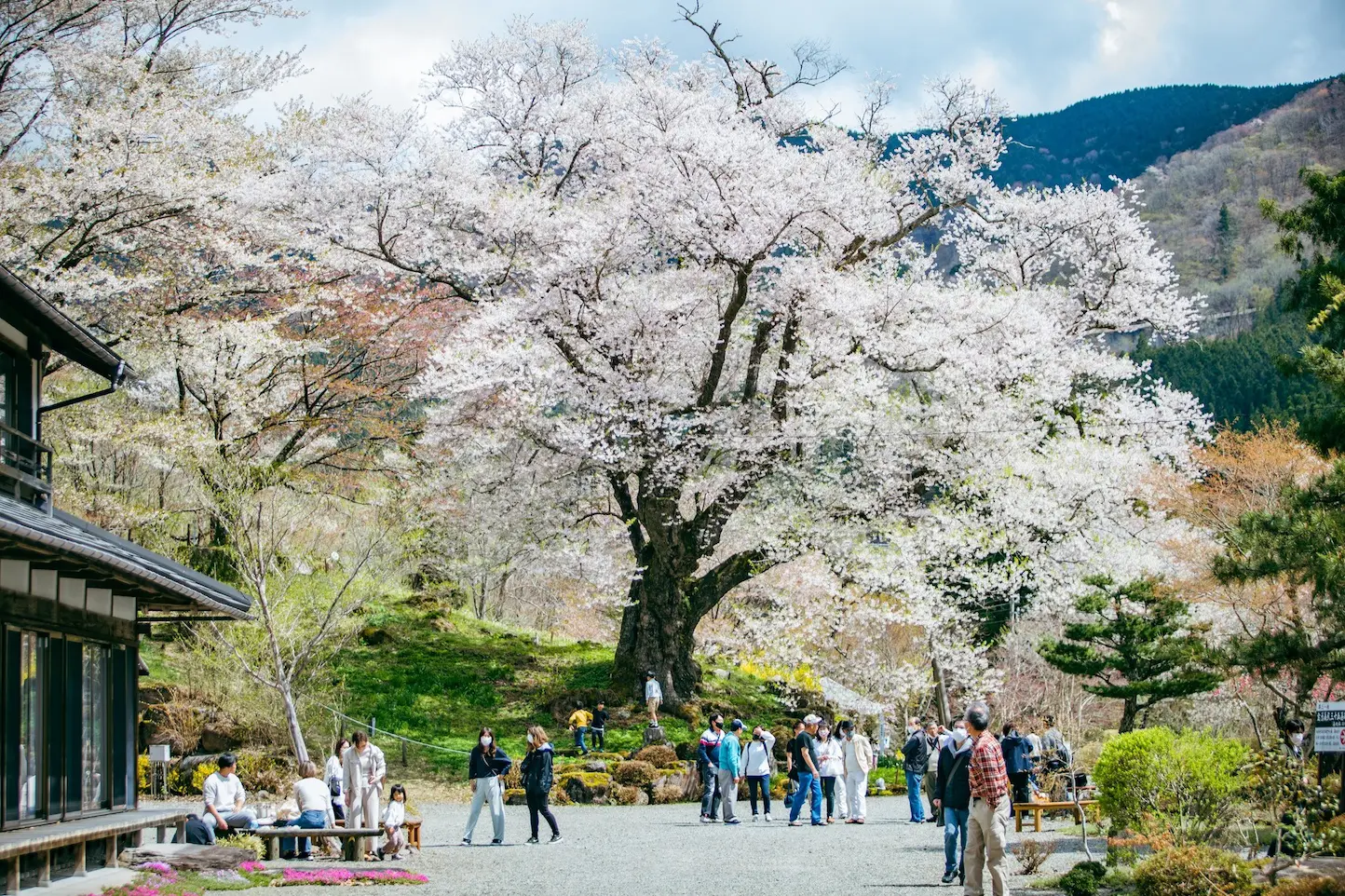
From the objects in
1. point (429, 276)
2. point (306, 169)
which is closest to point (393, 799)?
point (429, 276)

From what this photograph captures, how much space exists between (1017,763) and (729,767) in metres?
4.00

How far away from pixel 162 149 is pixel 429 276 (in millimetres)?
5878

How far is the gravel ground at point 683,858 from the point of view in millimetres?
11273

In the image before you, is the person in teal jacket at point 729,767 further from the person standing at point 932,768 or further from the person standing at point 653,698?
the person standing at point 653,698

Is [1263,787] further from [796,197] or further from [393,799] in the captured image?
[796,197]

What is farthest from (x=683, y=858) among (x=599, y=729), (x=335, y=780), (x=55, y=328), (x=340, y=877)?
(x=599, y=729)

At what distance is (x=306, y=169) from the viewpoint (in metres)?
27.5

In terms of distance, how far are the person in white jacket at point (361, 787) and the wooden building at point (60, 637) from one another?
215 cm

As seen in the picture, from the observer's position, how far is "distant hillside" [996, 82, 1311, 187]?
149m

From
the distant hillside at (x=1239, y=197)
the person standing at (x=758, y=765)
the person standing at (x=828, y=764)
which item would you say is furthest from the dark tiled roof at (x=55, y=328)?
the distant hillside at (x=1239, y=197)

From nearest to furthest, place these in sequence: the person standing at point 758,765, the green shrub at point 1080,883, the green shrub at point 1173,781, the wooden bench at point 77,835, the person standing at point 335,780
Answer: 1. the wooden bench at point 77,835
2. the green shrub at point 1080,883
3. the green shrub at point 1173,781
4. the person standing at point 335,780
5. the person standing at point 758,765

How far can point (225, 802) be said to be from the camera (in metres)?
14.1

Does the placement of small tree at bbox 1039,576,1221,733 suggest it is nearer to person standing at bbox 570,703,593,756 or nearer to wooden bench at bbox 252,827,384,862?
person standing at bbox 570,703,593,756

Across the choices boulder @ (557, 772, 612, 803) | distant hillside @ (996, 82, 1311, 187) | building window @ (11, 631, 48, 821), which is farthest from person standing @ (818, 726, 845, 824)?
distant hillside @ (996, 82, 1311, 187)
